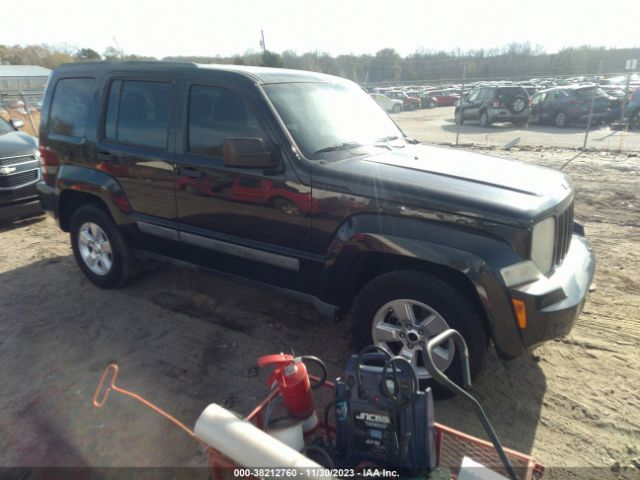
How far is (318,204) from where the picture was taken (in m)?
3.06

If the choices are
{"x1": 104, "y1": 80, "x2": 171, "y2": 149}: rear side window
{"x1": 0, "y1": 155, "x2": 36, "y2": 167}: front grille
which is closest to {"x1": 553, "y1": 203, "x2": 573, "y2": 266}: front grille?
{"x1": 104, "y1": 80, "x2": 171, "y2": 149}: rear side window

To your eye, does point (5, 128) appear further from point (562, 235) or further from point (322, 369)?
point (562, 235)

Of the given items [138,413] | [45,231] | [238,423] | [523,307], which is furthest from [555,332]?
[45,231]

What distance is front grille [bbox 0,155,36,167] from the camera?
261 inches

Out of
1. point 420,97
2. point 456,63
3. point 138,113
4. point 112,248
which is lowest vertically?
point 112,248

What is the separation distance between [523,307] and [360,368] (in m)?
1.01

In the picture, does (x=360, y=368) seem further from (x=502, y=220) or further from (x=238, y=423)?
(x=502, y=220)

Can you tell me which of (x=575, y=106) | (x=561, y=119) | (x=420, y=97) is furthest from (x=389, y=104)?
(x=575, y=106)

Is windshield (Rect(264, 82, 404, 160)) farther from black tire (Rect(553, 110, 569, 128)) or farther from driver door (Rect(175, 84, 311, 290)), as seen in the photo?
black tire (Rect(553, 110, 569, 128))

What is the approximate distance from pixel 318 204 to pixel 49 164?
3.21 m

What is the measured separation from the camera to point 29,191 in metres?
6.82

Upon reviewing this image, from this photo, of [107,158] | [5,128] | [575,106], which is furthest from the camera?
[575,106]

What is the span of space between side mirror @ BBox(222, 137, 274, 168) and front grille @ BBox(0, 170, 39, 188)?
5.23 meters

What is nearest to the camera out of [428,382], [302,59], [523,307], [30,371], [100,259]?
[523,307]
